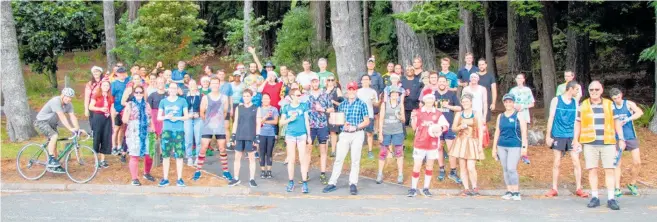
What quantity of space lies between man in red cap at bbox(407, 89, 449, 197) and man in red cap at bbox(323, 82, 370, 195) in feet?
3.04

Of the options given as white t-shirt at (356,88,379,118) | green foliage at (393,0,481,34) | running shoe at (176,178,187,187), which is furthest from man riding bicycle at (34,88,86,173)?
green foliage at (393,0,481,34)

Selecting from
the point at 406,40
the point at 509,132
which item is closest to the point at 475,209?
the point at 509,132

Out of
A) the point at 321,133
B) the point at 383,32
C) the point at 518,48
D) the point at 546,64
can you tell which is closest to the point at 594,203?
the point at 321,133

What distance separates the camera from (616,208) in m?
10.7

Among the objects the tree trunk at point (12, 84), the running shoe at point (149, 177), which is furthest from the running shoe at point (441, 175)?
the tree trunk at point (12, 84)

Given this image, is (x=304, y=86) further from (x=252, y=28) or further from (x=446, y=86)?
(x=252, y=28)

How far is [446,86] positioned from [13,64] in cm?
1156

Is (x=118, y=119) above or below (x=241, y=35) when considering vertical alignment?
below

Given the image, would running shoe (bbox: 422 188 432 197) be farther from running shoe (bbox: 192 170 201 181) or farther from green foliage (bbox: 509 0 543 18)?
green foliage (bbox: 509 0 543 18)

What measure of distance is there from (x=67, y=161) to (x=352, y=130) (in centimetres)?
521

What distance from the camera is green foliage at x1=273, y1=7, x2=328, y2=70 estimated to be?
2612 cm

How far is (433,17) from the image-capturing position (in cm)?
1483

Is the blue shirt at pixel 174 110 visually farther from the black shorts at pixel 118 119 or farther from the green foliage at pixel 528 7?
the green foliage at pixel 528 7

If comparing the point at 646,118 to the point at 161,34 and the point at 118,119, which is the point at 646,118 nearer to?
the point at 118,119
